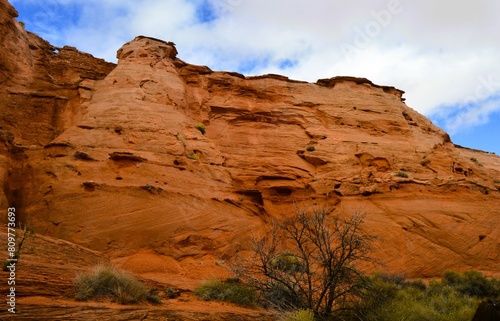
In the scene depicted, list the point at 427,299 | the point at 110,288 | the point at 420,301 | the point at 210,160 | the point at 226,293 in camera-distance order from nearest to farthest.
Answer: the point at 110,288, the point at 226,293, the point at 420,301, the point at 427,299, the point at 210,160

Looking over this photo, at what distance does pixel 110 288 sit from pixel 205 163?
32.4 feet

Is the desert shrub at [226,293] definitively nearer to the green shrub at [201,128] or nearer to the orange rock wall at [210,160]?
the orange rock wall at [210,160]

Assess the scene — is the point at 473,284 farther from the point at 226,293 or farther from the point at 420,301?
the point at 226,293

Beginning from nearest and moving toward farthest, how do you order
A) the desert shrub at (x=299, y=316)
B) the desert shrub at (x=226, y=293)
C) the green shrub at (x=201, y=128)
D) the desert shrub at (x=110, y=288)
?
1. the desert shrub at (x=110, y=288)
2. the desert shrub at (x=299, y=316)
3. the desert shrub at (x=226, y=293)
4. the green shrub at (x=201, y=128)

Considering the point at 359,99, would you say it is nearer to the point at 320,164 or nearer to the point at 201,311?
the point at 320,164

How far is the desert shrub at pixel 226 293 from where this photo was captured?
10.5 meters

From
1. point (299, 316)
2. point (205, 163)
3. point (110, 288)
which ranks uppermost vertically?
point (205, 163)

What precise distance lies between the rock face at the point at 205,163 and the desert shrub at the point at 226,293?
5.71 ft

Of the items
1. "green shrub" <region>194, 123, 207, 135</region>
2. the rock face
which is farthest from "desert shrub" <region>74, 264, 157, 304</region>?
"green shrub" <region>194, 123, 207, 135</region>

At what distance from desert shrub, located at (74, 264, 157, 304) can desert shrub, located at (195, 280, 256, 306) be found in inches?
71.8

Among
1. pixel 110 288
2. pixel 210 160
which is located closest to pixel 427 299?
pixel 110 288

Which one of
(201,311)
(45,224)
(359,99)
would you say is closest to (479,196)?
(359,99)

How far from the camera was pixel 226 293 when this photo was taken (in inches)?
421

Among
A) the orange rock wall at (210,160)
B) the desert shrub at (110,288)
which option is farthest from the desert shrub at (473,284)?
the desert shrub at (110,288)
